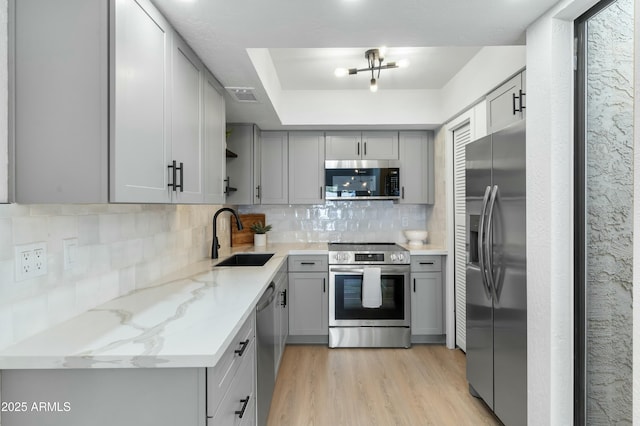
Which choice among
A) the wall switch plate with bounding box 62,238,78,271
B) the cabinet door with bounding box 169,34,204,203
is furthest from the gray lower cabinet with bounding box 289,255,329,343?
the wall switch plate with bounding box 62,238,78,271

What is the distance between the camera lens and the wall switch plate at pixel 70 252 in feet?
4.44

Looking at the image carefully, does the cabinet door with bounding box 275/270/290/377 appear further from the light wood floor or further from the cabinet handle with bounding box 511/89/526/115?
the cabinet handle with bounding box 511/89/526/115

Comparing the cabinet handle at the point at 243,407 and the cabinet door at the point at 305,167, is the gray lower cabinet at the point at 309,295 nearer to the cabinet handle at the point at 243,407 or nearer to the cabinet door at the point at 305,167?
the cabinet door at the point at 305,167

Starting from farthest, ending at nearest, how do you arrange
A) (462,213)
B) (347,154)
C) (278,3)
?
(347,154) < (462,213) < (278,3)

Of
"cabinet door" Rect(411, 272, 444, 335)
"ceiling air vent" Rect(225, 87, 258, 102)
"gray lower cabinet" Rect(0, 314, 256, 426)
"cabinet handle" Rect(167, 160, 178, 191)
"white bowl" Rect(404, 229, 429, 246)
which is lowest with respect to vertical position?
"cabinet door" Rect(411, 272, 444, 335)

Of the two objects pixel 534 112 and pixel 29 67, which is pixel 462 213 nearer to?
pixel 534 112

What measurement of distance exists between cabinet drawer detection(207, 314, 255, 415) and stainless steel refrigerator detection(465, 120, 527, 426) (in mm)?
1370

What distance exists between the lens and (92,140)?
3.75ft

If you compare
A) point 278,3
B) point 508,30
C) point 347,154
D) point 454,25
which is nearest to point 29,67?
point 278,3

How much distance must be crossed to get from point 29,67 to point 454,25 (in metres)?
1.69

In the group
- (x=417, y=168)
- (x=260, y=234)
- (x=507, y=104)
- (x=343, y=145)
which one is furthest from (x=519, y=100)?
(x=260, y=234)

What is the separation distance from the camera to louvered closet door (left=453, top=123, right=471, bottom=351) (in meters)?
3.25

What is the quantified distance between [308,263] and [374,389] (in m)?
1.28

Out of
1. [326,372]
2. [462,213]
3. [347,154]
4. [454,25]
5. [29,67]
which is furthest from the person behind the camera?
[347,154]
